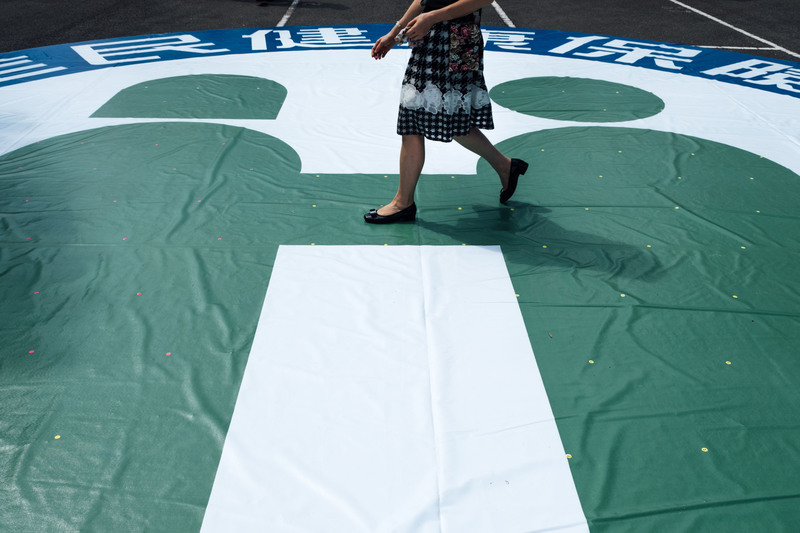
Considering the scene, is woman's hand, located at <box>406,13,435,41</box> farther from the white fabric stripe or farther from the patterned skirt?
the white fabric stripe

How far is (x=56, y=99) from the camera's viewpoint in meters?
4.82

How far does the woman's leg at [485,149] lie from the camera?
2980 mm

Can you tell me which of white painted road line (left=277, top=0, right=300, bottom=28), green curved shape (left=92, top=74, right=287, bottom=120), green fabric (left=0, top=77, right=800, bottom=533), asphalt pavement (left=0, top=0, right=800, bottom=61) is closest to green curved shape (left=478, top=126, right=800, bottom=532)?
green fabric (left=0, top=77, right=800, bottom=533)

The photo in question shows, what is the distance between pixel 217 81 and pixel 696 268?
4131 millimetres

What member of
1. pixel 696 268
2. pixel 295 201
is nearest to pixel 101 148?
pixel 295 201

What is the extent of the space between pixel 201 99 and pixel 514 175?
2816mm

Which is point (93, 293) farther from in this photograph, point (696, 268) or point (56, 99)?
point (56, 99)

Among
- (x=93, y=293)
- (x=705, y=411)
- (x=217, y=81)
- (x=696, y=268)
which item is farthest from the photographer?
(x=217, y=81)

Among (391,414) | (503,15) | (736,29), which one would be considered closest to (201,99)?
(391,414)

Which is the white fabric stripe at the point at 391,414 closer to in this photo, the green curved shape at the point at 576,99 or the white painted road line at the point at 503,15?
the green curved shape at the point at 576,99

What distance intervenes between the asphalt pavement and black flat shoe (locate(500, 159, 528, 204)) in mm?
5332

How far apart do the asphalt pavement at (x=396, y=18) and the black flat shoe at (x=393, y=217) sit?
5.74 m

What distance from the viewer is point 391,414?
2.00 meters

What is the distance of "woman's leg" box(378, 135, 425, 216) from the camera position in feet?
9.53
